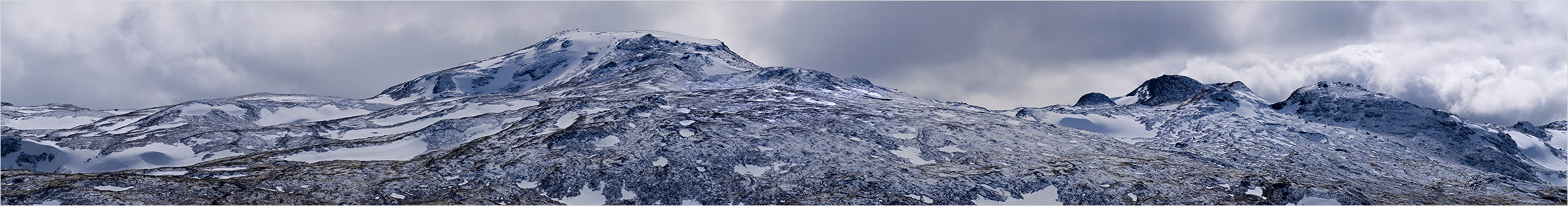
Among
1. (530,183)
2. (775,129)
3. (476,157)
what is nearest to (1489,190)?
(775,129)

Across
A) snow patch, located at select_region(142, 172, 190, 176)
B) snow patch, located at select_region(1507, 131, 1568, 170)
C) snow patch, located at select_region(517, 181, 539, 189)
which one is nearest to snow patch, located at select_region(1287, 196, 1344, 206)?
snow patch, located at select_region(1507, 131, 1568, 170)

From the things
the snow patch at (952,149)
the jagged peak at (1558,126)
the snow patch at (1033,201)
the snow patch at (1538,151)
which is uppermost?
the jagged peak at (1558,126)

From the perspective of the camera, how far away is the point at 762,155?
414ft

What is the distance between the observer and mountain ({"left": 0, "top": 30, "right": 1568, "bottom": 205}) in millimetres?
108562

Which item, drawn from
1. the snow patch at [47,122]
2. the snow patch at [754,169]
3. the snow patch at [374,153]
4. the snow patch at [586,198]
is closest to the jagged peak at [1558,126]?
the snow patch at [754,169]

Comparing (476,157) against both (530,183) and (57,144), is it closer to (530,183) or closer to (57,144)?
(530,183)

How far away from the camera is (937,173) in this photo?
4670 inches

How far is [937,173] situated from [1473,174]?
71537 mm

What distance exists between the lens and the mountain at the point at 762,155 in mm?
108562

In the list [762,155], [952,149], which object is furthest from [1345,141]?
[762,155]

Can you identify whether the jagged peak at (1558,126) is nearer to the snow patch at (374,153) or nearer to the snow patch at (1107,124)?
the snow patch at (1107,124)

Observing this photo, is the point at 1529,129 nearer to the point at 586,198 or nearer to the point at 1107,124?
the point at 1107,124

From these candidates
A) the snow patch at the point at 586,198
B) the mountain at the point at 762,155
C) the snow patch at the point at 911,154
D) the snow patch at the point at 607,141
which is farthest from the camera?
the snow patch at the point at 607,141

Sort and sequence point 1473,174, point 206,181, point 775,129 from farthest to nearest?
1. point 775,129
2. point 1473,174
3. point 206,181
